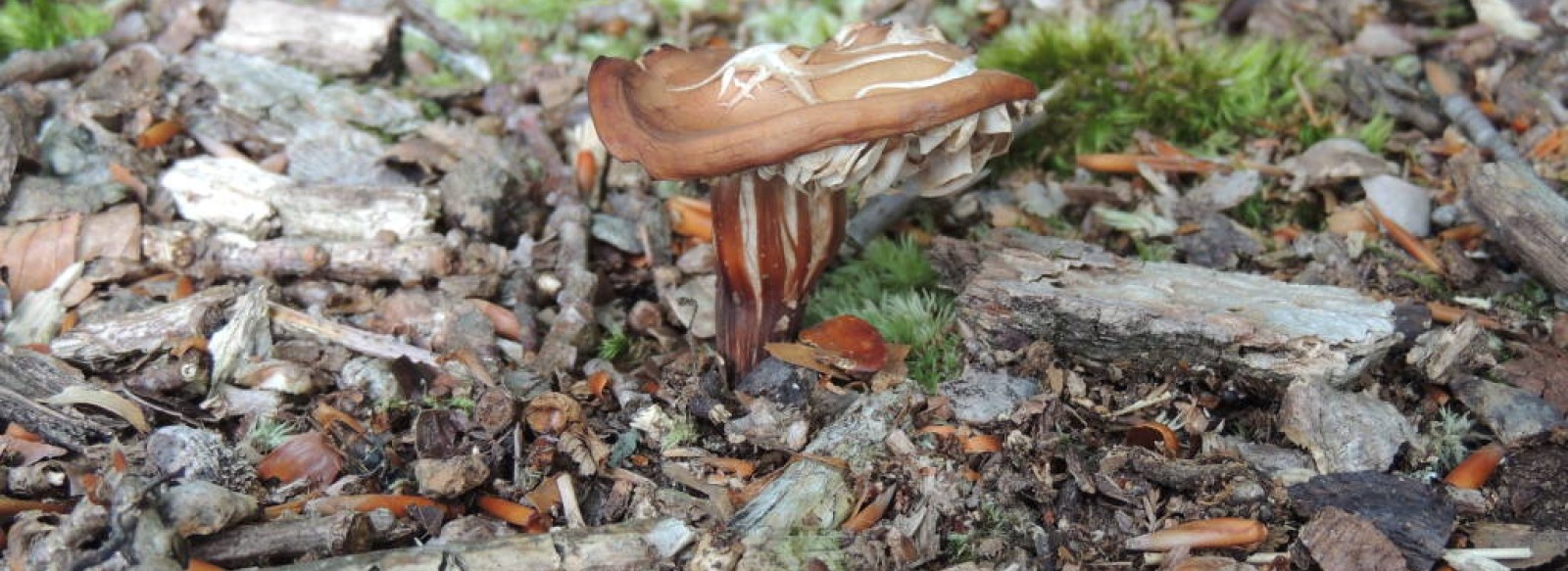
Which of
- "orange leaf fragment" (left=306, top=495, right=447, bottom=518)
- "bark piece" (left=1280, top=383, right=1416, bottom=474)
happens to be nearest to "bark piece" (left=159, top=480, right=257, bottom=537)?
"orange leaf fragment" (left=306, top=495, right=447, bottom=518)

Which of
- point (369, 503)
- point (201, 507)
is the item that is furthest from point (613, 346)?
point (201, 507)

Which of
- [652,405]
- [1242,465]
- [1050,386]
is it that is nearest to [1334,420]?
[1242,465]

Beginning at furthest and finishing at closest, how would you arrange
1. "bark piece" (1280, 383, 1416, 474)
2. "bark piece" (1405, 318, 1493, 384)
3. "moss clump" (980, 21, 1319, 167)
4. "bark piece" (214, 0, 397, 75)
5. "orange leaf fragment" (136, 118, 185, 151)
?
"bark piece" (214, 0, 397, 75) → "moss clump" (980, 21, 1319, 167) → "orange leaf fragment" (136, 118, 185, 151) → "bark piece" (1405, 318, 1493, 384) → "bark piece" (1280, 383, 1416, 474)

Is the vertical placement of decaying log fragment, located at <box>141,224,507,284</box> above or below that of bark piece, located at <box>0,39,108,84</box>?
below

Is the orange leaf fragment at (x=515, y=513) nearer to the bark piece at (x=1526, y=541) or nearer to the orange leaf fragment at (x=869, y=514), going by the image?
the orange leaf fragment at (x=869, y=514)

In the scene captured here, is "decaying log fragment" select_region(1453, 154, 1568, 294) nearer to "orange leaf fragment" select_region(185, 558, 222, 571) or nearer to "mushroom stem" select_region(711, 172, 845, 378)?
"mushroom stem" select_region(711, 172, 845, 378)

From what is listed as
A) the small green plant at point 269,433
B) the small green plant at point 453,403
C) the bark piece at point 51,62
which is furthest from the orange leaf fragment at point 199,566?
the bark piece at point 51,62

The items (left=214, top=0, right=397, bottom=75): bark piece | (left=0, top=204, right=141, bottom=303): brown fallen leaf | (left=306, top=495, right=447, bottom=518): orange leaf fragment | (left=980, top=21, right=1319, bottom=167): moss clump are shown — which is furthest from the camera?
(left=214, top=0, right=397, bottom=75): bark piece
